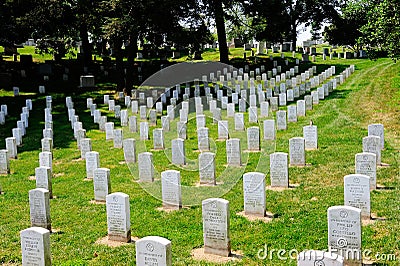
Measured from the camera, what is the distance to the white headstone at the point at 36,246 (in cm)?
693

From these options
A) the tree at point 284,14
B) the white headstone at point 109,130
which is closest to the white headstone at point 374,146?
the white headstone at point 109,130

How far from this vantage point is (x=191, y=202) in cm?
1012

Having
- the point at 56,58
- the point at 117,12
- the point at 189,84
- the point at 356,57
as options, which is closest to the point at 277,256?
the point at 117,12

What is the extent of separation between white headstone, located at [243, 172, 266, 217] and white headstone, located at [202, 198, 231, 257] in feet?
5.02

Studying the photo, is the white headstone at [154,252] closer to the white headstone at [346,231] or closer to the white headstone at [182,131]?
the white headstone at [346,231]

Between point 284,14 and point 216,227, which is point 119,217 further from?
point 284,14

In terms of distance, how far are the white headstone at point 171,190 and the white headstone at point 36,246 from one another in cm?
325

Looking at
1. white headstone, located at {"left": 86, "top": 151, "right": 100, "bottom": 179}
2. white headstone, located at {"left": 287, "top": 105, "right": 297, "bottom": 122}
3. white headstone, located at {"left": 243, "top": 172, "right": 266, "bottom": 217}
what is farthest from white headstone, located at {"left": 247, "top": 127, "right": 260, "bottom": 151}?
white headstone, located at {"left": 243, "top": 172, "right": 266, "bottom": 217}

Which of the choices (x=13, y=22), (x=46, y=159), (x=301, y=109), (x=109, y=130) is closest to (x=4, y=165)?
(x=46, y=159)

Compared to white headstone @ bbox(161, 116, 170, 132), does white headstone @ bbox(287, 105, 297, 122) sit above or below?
above

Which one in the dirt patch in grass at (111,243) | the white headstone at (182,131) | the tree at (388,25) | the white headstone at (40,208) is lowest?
the dirt patch in grass at (111,243)

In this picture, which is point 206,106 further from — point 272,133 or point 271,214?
point 271,214

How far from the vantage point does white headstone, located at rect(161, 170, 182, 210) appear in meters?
9.80

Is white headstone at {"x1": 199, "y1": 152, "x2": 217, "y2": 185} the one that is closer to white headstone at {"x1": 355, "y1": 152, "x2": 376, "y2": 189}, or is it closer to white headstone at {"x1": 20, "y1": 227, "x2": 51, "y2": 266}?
white headstone at {"x1": 355, "y1": 152, "x2": 376, "y2": 189}
